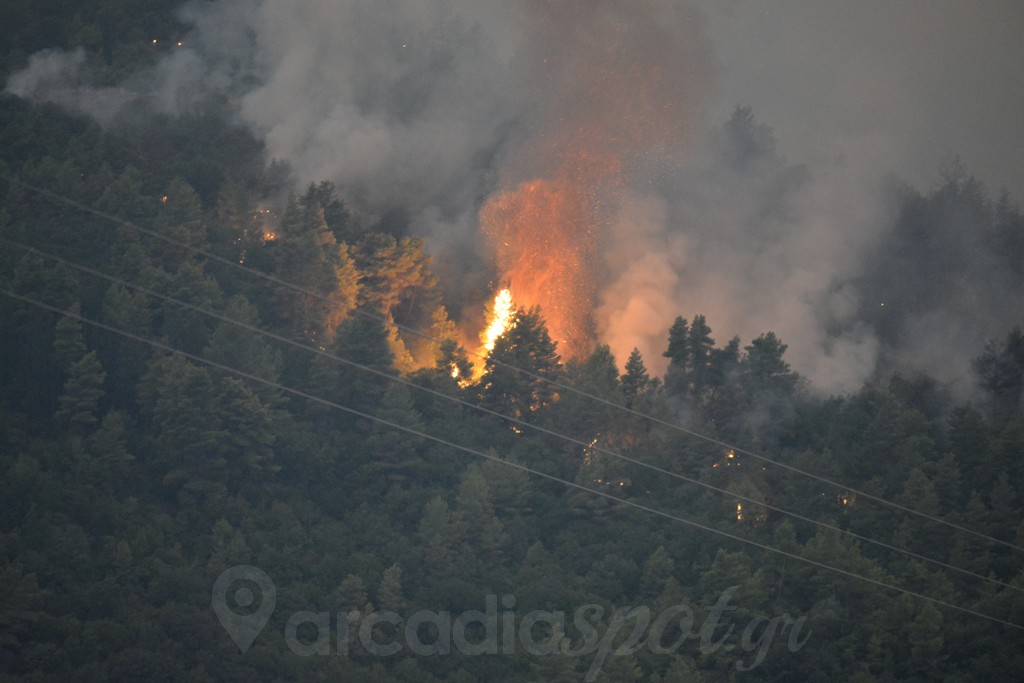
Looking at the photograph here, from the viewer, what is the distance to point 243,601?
52969 mm

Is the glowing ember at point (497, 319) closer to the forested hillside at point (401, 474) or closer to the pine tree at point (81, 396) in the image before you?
the forested hillside at point (401, 474)

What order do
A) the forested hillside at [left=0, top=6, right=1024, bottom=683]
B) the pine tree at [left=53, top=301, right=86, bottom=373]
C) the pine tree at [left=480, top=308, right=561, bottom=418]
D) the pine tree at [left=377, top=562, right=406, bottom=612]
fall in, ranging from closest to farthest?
the forested hillside at [left=0, top=6, right=1024, bottom=683], the pine tree at [left=377, top=562, right=406, bottom=612], the pine tree at [left=53, top=301, right=86, bottom=373], the pine tree at [left=480, top=308, right=561, bottom=418]

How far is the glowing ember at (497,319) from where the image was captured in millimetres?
68938

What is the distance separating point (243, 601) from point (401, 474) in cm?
904

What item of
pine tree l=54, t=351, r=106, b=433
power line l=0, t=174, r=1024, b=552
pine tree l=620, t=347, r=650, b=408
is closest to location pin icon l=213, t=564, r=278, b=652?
pine tree l=54, t=351, r=106, b=433

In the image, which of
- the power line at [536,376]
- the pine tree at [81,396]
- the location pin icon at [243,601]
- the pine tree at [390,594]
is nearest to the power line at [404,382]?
the power line at [536,376]

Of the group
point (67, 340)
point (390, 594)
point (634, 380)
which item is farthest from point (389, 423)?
point (67, 340)

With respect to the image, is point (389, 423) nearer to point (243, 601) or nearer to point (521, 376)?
point (521, 376)

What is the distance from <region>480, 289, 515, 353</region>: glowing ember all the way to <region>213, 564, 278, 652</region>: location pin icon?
16794 mm

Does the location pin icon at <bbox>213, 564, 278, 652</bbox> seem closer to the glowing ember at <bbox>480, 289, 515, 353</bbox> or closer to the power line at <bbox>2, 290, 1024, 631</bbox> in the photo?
the power line at <bbox>2, 290, 1024, 631</bbox>

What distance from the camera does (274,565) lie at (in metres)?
54.4

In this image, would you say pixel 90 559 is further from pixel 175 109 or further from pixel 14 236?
pixel 175 109

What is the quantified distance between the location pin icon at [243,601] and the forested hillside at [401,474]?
0.32 m

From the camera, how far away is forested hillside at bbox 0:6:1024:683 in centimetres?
5162
